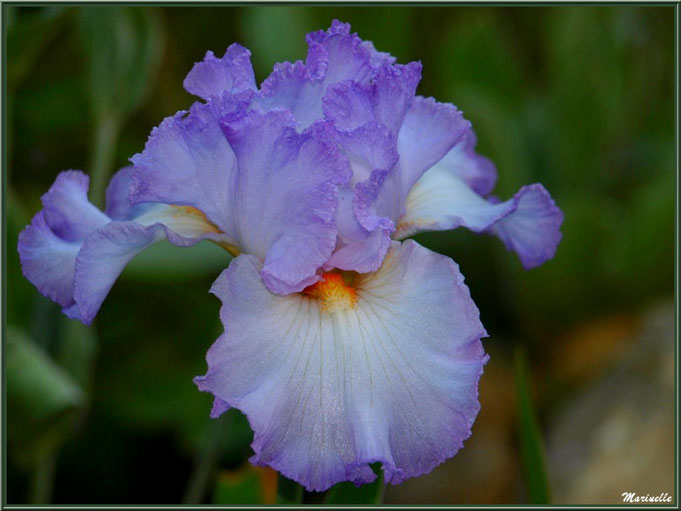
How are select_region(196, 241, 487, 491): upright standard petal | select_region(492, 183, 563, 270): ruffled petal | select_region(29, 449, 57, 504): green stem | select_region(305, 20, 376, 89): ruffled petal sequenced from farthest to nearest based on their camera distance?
1. select_region(29, 449, 57, 504): green stem
2. select_region(492, 183, 563, 270): ruffled petal
3. select_region(305, 20, 376, 89): ruffled petal
4. select_region(196, 241, 487, 491): upright standard petal

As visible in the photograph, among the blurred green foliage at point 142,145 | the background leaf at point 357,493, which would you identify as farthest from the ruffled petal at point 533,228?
the blurred green foliage at point 142,145

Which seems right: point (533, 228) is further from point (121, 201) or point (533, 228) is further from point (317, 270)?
point (121, 201)

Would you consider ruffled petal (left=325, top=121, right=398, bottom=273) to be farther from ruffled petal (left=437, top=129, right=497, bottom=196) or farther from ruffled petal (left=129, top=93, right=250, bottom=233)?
ruffled petal (left=437, top=129, right=497, bottom=196)

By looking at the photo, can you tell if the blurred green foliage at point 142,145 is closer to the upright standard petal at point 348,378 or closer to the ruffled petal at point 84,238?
the ruffled petal at point 84,238

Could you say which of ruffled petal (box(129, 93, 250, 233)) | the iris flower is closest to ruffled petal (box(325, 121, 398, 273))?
the iris flower

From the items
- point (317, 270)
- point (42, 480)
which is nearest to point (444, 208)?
point (317, 270)
